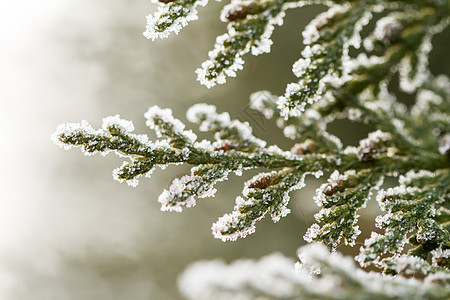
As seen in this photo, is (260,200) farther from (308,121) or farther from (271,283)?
(271,283)

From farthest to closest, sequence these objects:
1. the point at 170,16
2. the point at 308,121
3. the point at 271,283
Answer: the point at 170,16 → the point at 308,121 → the point at 271,283

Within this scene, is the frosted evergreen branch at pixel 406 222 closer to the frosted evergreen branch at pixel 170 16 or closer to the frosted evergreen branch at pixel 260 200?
the frosted evergreen branch at pixel 260 200

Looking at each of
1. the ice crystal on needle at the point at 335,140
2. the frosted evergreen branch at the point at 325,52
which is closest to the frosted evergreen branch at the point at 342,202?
the ice crystal on needle at the point at 335,140

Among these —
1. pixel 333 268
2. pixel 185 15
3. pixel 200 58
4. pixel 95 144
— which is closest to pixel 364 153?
pixel 333 268

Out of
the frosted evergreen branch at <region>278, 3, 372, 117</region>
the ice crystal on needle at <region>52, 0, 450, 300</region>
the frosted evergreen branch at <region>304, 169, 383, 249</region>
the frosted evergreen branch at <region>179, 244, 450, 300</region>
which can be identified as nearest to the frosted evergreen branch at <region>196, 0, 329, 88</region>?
the ice crystal on needle at <region>52, 0, 450, 300</region>

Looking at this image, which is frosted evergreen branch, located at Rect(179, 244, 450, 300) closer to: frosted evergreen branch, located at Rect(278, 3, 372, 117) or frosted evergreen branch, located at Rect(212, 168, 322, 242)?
frosted evergreen branch, located at Rect(212, 168, 322, 242)

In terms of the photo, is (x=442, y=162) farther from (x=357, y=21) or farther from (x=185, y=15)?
(x=185, y=15)

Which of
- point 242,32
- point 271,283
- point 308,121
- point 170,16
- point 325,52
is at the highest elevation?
point 170,16

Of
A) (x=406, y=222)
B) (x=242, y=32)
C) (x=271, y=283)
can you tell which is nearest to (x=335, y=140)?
(x=406, y=222)
